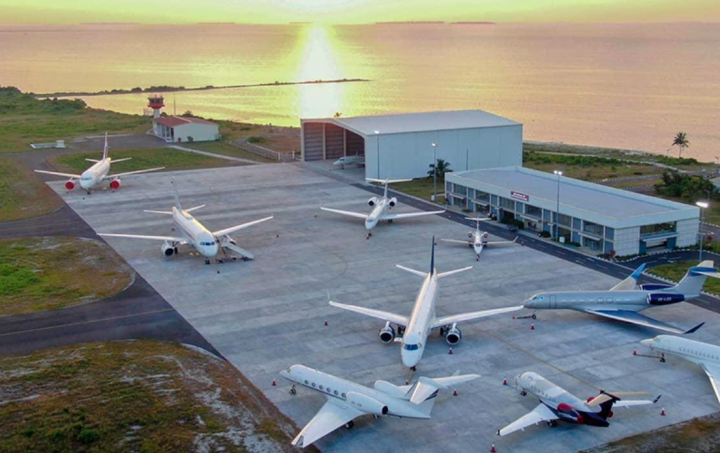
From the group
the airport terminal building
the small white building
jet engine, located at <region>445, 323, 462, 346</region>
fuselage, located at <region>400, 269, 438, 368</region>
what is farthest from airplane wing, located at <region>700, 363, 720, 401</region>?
the small white building

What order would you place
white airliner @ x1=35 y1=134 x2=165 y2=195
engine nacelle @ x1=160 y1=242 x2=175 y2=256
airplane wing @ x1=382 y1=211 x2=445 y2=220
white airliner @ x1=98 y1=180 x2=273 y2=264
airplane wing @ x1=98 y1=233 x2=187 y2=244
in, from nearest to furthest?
white airliner @ x1=98 y1=180 x2=273 y2=264, engine nacelle @ x1=160 y1=242 x2=175 y2=256, airplane wing @ x1=98 y1=233 x2=187 y2=244, airplane wing @ x1=382 y1=211 x2=445 y2=220, white airliner @ x1=35 y1=134 x2=165 y2=195

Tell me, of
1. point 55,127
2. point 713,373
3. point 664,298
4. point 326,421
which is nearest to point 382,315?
point 326,421

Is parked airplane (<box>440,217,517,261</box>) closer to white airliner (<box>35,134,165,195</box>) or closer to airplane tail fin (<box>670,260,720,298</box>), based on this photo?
airplane tail fin (<box>670,260,720,298</box>)

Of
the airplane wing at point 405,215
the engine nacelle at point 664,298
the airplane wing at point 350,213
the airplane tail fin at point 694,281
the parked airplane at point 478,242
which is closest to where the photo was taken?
the airplane tail fin at point 694,281

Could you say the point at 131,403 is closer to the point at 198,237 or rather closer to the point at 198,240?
the point at 198,240

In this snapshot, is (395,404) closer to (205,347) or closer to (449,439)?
(449,439)

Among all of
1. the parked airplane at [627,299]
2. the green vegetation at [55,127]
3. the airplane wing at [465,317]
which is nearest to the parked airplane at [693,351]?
the parked airplane at [627,299]

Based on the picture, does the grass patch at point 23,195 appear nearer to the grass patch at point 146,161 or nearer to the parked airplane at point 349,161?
the grass patch at point 146,161
